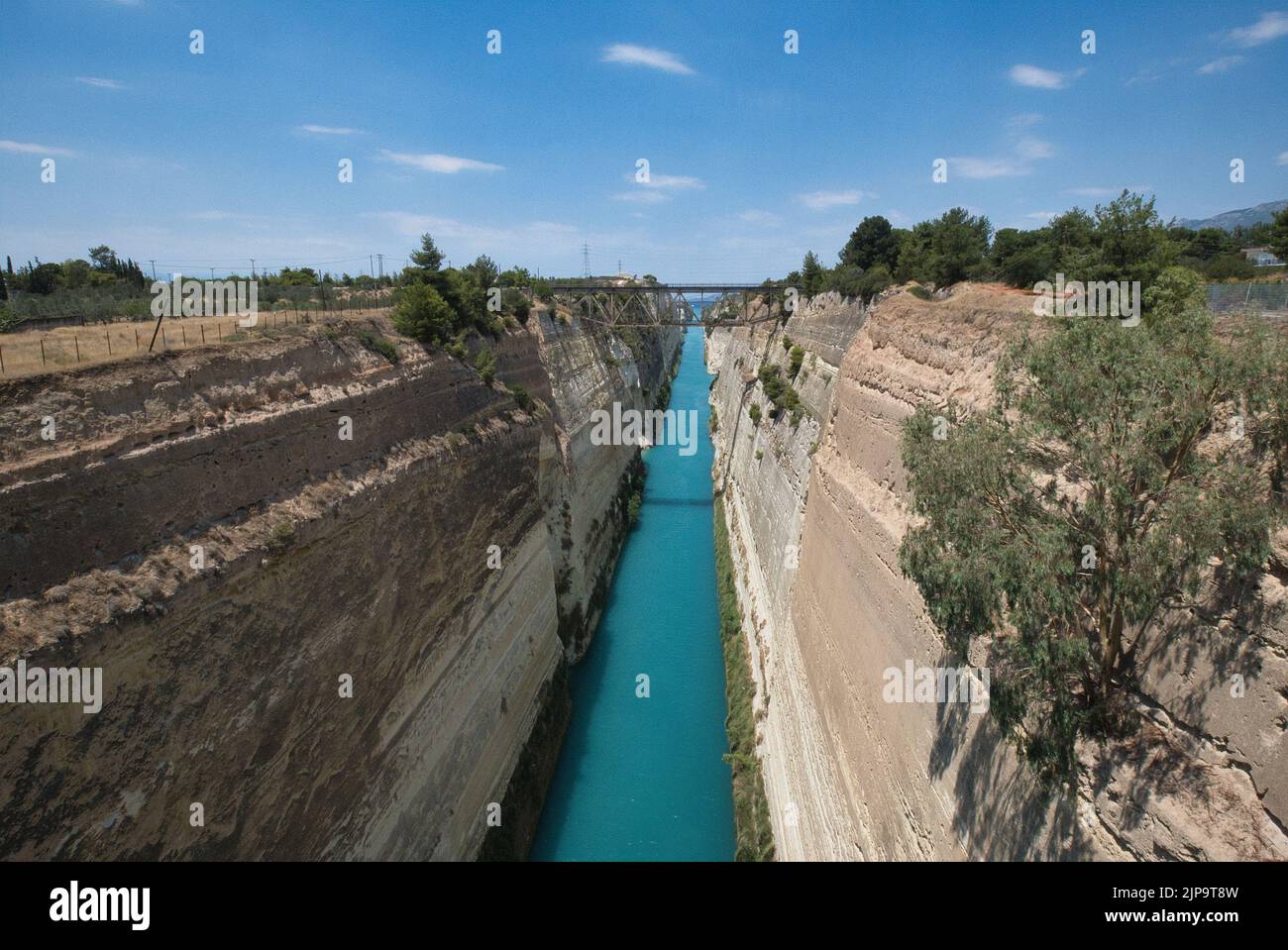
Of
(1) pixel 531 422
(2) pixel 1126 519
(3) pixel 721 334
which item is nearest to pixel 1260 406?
(2) pixel 1126 519

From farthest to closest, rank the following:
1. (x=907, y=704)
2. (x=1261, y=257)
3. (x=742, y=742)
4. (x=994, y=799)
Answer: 1. (x=1261, y=257)
2. (x=742, y=742)
3. (x=907, y=704)
4. (x=994, y=799)

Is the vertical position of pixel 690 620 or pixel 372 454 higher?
pixel 372 454

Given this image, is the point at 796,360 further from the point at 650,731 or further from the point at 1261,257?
the point at 650,731

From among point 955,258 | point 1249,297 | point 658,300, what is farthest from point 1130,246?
point 658,300

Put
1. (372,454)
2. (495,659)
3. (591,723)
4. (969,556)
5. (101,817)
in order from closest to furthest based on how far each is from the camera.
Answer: (969,556), (101,817), (372,454), (495,659), (591,723)

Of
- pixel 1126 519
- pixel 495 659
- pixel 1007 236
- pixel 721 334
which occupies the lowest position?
pixel 495 659

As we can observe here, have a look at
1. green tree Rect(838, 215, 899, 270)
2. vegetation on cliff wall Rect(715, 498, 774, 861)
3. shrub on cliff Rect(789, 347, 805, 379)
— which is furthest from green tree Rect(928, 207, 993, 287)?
vegetation on cliff wall Rect(715, 498, 774, 861)

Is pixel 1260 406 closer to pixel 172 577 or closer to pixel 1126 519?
pixel 1126 519

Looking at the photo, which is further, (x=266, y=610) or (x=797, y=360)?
(x=797, y=360)
